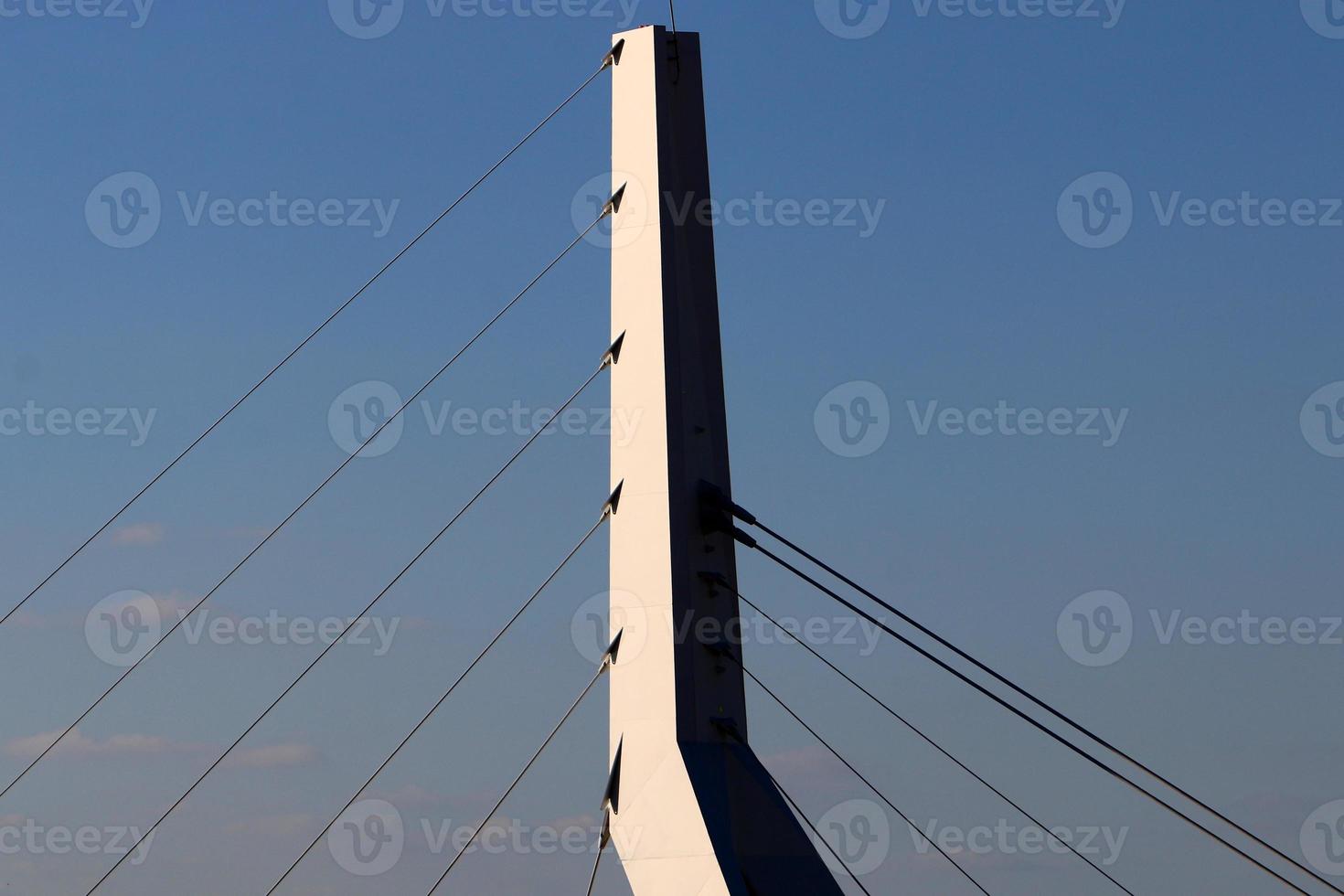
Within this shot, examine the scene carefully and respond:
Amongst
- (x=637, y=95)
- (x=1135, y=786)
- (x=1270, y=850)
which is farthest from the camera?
(x=637, y=95)

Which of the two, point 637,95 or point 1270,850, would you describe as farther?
point 637,95

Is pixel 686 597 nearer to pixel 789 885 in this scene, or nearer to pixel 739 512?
pixel 739 512

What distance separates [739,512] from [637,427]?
1361mm

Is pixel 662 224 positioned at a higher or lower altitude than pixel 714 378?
higher

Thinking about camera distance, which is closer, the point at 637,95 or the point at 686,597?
the point at 686,597

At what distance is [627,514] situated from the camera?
2030 centimetres

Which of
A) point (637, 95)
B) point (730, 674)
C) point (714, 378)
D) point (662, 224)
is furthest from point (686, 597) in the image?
point (637, 95)

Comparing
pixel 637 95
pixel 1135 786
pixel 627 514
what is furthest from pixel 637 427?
pixel 1135 786

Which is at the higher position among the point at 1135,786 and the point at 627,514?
the point at 627,514

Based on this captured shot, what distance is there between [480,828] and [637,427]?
173 inches

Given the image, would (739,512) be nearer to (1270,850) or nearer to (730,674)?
(730,674)

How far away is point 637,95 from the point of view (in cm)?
2142

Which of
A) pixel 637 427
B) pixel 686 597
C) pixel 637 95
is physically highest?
pixel 637 95

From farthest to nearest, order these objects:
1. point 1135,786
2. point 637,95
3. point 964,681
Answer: point 637,95 → point 964,681 → point 1135,786
